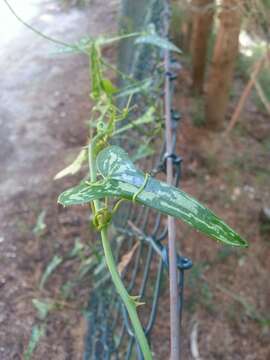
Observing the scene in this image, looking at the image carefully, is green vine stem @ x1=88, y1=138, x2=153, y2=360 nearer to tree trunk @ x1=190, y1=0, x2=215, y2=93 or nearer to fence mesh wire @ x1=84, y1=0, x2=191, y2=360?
fence mesh wire @ x1=84, y1=0, x2=191, y2=360

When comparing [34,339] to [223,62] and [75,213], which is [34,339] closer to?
[75,213]

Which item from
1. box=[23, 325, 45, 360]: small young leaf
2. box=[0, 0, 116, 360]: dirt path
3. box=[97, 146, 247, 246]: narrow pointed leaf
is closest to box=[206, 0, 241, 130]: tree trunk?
box=[0, 0, 116, 360]: dirt path

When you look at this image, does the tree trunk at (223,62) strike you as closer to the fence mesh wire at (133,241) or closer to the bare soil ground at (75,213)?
the bare soil ground at (75,213)

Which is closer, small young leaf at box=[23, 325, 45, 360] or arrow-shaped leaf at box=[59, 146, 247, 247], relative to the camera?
arrow-shaped leaf at box=[59, 146, 247, 247]

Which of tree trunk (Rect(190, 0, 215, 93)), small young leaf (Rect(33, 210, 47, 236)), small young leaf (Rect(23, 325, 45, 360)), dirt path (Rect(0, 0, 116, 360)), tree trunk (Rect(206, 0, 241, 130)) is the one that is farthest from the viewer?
tree trunk (Rect(190, 0, 215, 93))

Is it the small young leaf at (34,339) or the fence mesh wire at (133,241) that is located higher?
the fence mesh wire at (133,241)

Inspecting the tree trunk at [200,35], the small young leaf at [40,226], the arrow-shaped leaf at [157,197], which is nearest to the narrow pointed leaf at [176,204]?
the arrow-shaped leaf at [157,197]
